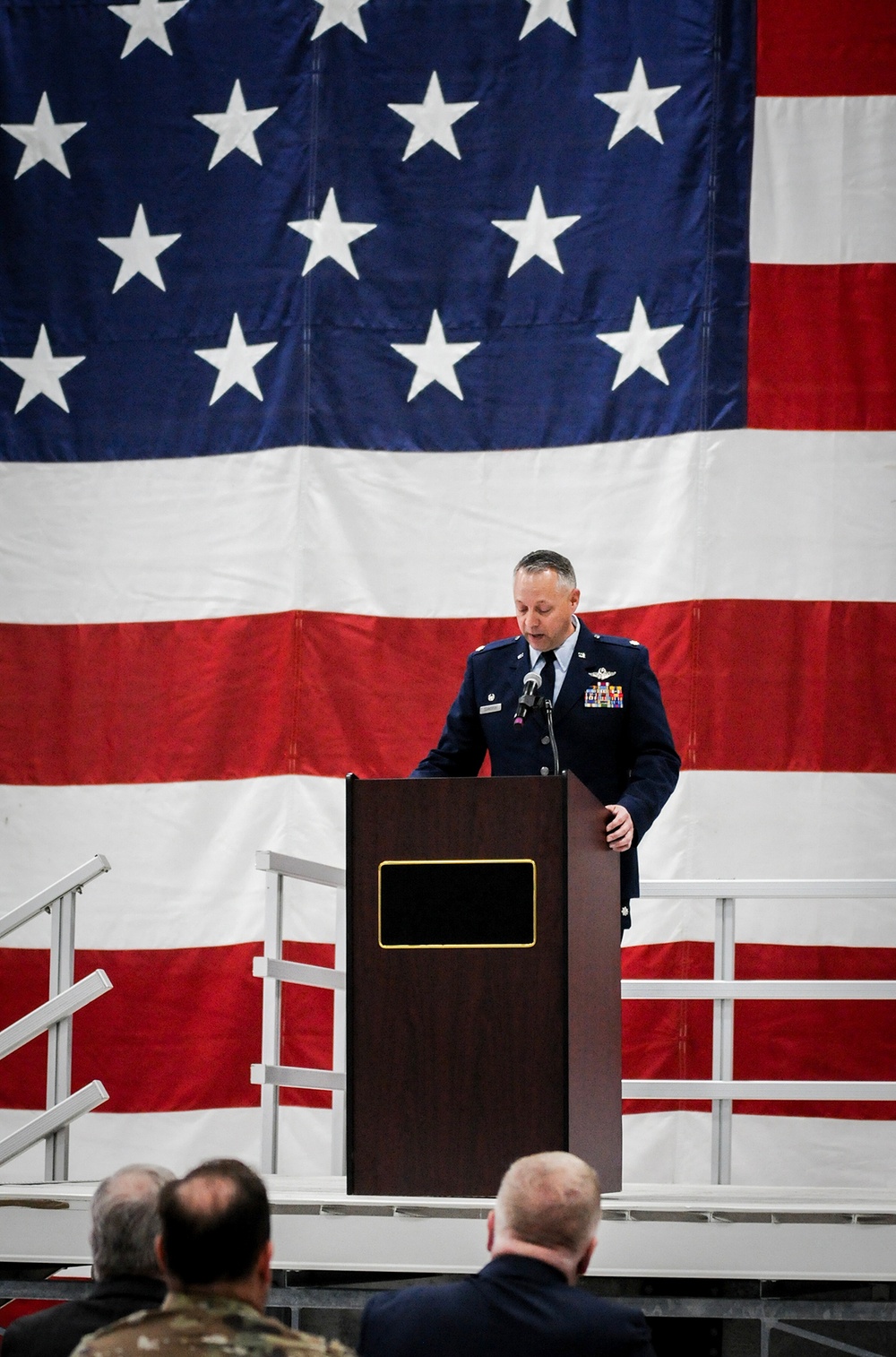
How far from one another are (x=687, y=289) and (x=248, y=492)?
1570 millimetres

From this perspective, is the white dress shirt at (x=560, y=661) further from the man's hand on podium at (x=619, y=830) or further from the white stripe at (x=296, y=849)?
the white stripe at (x=296, y=849)

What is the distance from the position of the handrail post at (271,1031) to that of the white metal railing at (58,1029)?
350 millimetres

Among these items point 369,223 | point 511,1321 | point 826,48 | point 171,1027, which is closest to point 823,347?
point 826,48

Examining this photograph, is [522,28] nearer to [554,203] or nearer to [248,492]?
[554,203]

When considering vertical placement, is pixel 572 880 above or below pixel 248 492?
below

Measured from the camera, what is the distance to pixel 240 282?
19.4 ft

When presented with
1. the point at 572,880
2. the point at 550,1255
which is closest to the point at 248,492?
the point at 572,880

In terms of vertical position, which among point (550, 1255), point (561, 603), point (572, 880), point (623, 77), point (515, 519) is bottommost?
point (550, 1255)

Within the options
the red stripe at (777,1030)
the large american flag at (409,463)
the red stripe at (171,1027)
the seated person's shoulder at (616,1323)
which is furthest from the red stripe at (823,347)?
A: the seated person's shoulder at (616,1323)

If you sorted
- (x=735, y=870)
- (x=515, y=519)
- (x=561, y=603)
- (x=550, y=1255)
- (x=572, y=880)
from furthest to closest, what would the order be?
(x=515, y=519), (x=735, y=870), (x=561, y=603), (x=572, y=880), (x=550, y=1255)

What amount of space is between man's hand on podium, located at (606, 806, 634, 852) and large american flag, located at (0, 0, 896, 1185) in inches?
86.5

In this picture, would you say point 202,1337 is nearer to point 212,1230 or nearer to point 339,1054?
point 212,1230

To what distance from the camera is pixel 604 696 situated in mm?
3375

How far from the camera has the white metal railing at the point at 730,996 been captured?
399cm
